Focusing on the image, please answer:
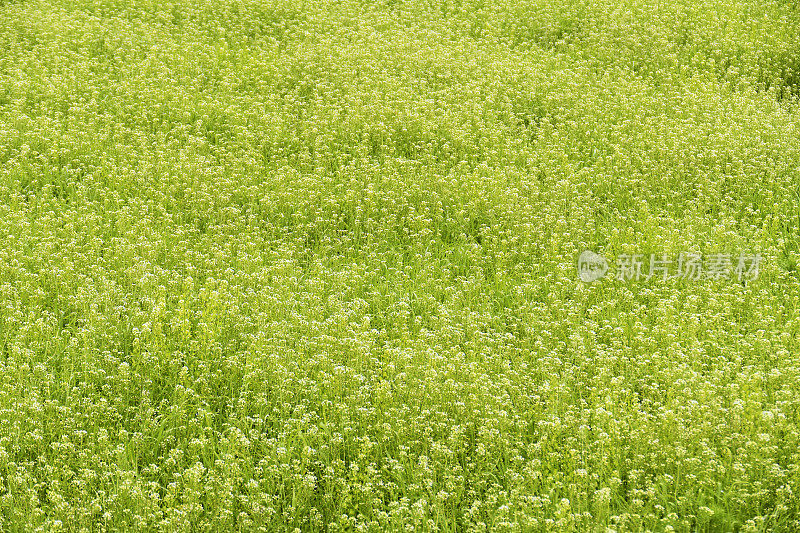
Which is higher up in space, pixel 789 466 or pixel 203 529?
pixel 789 466

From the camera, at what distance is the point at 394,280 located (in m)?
8.92

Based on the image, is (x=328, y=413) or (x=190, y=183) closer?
(x=328, y=413)

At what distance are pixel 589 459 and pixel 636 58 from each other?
10.5 meters

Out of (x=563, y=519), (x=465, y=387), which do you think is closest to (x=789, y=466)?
(x=563, y=519)

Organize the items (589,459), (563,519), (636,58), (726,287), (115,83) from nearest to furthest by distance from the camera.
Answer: (563,519) < (589,459) < (726,287) < (115,83) < (636,58)

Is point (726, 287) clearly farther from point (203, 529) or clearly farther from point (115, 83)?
point (115, 83)

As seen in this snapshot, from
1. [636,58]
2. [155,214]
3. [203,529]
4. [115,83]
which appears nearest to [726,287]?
[203,529]

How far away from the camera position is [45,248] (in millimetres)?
9070

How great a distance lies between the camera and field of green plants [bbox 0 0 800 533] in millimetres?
5918

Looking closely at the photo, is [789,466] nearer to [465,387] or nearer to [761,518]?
[761,518]

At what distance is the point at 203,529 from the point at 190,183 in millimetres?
6029

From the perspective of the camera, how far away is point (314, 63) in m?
14.5

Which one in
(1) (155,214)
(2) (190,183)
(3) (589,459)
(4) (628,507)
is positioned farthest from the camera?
(2) (190,183)

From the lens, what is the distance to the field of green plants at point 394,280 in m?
5.92
